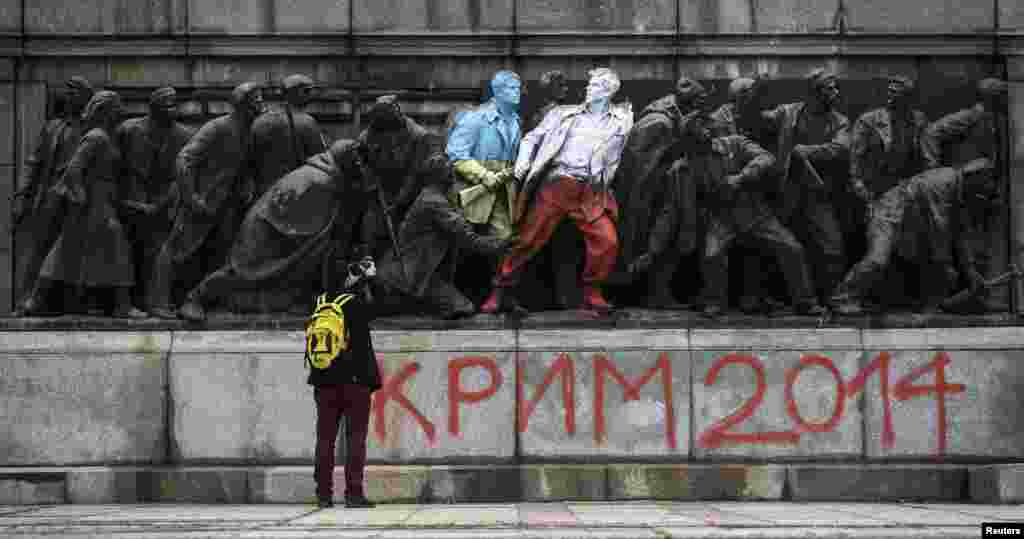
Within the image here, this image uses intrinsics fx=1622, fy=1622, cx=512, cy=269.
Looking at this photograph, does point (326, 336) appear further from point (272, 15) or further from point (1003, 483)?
point (1003, 483)

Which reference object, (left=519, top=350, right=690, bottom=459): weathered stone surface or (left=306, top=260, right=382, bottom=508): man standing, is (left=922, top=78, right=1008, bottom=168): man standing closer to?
(left=519, top=350, right=690, bottom=459): weathered stone surface

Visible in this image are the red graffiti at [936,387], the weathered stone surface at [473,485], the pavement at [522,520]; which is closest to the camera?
the pavement at [522,520]

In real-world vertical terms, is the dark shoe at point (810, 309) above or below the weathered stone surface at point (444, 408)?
above

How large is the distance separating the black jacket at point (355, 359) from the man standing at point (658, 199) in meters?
4.20

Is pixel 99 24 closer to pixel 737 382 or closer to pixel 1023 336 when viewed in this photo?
pixel 737 382

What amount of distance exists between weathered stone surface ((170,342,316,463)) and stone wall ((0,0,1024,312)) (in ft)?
10.2

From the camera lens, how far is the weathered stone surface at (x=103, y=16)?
19281 millimetres

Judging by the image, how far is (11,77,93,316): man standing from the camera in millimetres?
18469

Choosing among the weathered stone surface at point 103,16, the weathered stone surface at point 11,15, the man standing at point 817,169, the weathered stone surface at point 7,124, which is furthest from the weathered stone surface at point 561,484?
the weathered stone surface at point 11,15

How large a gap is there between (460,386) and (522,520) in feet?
12.5

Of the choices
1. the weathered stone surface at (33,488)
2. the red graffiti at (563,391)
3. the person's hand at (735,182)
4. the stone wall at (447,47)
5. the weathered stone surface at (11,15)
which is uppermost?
the weathered stone surface at (11,15)

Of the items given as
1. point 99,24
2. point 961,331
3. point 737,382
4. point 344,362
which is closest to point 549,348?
point 737,382

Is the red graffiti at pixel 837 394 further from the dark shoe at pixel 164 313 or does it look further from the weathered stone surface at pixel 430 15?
the dark shoe at pixel 164 313

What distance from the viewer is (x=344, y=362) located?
1495 cm
